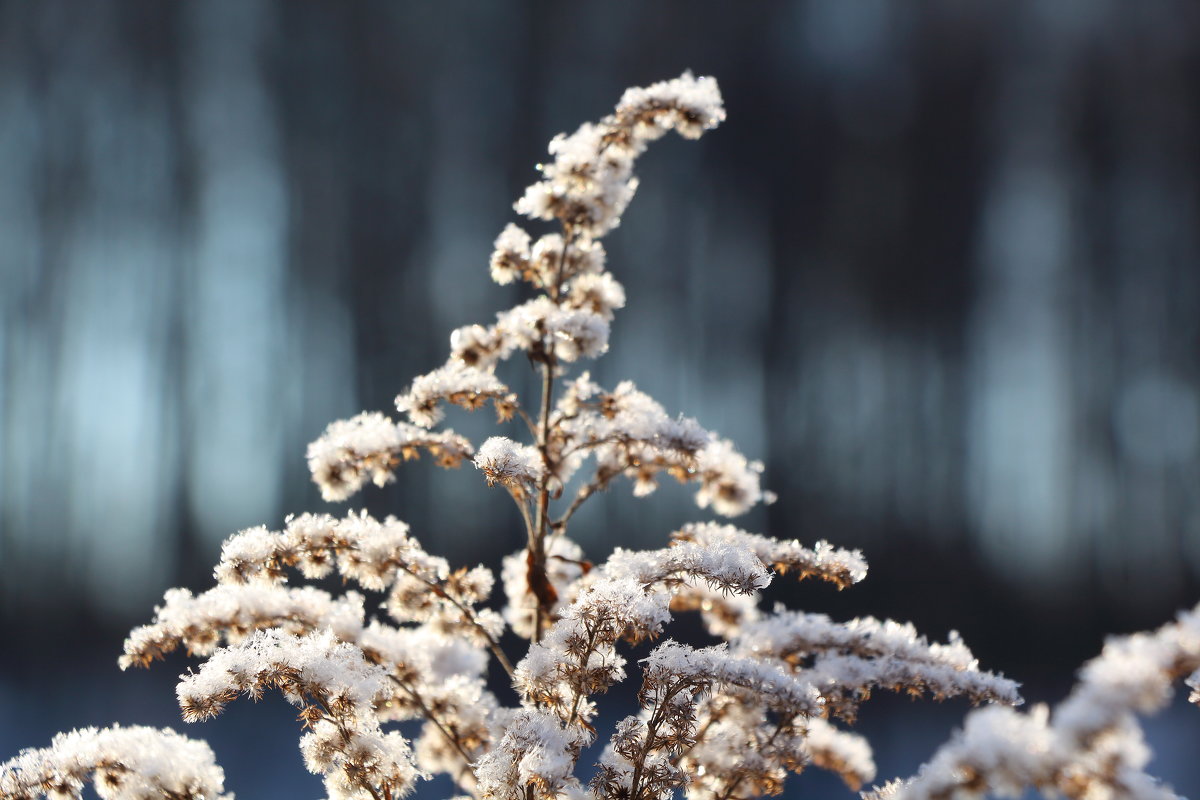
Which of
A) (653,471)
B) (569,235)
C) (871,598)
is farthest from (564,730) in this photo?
(871,598)

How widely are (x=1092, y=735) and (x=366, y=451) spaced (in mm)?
1709

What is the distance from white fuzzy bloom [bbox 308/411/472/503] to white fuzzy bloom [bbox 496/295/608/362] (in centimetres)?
34

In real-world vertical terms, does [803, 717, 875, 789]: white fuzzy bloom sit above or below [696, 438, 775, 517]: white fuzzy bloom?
below

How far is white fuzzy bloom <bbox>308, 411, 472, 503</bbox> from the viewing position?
2213 millimetres

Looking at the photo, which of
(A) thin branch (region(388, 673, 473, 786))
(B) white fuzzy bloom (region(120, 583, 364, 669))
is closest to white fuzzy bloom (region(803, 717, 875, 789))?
(A) thin branch (region(388, 673, 473, 786))

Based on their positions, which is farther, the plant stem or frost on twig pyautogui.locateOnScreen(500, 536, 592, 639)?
frost on twig pyautogui.locateOnScreen(500, 536, 592, 639)

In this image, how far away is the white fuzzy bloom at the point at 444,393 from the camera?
2.21 m

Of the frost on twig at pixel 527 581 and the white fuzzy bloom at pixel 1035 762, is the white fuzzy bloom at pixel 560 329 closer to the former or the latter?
the frost on twig at pixel 527 581

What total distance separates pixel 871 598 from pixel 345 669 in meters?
4.29

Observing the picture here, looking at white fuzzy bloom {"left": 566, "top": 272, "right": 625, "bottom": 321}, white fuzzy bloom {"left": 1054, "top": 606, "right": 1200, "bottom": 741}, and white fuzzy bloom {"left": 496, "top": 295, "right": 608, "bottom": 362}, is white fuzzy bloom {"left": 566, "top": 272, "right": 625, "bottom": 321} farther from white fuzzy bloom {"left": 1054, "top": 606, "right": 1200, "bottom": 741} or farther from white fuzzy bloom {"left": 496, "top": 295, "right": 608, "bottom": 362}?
white fuzzy bloom {"left": 1054, "top": 606, "right": 1200, "bottom": 741}

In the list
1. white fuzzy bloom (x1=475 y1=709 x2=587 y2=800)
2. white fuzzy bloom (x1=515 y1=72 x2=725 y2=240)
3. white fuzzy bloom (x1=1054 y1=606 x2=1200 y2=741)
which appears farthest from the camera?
white fuzzy bloom (x1=515 y1=72 x2=725 y2=240)

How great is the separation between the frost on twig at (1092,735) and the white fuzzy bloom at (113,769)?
1.61 m

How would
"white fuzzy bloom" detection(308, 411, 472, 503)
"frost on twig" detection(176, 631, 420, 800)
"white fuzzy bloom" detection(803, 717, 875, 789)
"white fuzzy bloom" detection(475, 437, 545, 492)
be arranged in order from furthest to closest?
"white fuzzy bloom" detection(803, 717, 875, 789), "white fuzzy bloom" detection(308, 411, 472, 503), "white fuzzy bloom" detection(475, 437, 545, 492), "frost on twig" detection(176, 631, 420, 800)

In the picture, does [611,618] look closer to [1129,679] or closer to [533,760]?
[533,760]
